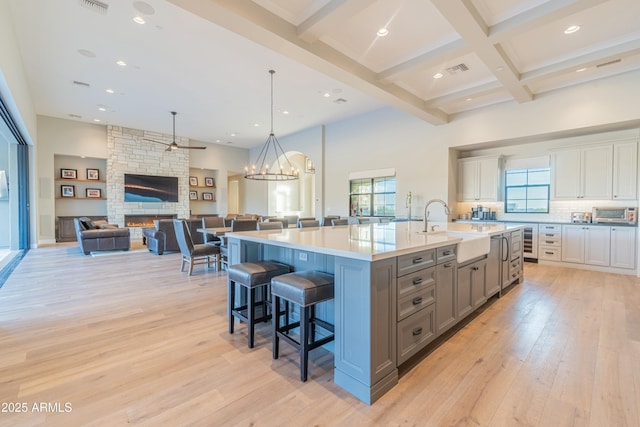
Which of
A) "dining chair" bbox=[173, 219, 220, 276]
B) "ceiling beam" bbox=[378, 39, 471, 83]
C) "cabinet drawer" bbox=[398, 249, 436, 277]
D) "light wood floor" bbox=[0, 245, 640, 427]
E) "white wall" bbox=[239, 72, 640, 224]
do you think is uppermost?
"ceiling beam" bbox=[378, 39, 471, 83]

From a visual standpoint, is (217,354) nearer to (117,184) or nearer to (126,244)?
Answer: (126,244)

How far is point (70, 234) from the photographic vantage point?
9031 millimetres

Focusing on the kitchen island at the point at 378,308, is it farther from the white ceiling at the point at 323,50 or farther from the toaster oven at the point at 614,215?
the toaster oven at the point at 614,215

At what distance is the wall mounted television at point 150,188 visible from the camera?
9461 mm

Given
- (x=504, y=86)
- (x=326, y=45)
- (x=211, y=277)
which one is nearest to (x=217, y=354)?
(x=211, y=277)

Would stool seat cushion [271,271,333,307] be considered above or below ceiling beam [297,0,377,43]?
below

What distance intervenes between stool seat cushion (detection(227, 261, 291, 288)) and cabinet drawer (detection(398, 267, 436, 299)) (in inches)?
42.0

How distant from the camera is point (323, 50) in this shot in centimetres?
394

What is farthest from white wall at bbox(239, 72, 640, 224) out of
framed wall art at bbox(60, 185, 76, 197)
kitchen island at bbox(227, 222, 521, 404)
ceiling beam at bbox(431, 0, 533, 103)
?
framed wall art at bbox(60, 185, 76, 197)

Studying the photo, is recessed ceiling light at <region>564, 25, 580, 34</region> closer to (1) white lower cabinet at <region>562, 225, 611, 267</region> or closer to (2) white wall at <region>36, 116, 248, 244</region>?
(1) white lower cabinet at <region>562, 225, 611, 267</region>

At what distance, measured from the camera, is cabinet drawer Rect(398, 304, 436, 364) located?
1.92 metres

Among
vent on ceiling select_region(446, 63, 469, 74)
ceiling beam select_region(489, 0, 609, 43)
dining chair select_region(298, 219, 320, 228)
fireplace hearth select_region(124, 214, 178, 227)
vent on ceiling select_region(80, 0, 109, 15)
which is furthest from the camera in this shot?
fireplace hearth select_region(124, 214, 178, 227)

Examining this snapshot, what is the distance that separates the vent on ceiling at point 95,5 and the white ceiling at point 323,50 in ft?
0.31

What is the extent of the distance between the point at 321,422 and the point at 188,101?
7232mm
